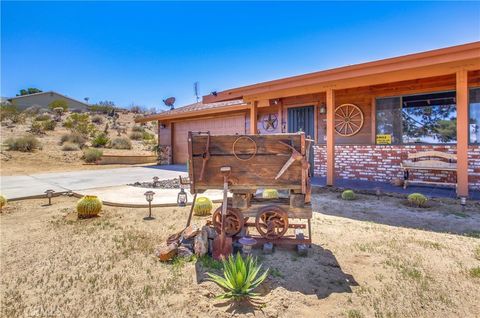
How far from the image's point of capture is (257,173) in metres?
2.95

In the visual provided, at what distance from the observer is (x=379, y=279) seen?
235 cm

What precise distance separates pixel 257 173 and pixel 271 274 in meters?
1.06

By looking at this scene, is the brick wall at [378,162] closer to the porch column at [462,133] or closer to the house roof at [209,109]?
the porch column at [462,133]

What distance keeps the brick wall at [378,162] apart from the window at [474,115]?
26cm

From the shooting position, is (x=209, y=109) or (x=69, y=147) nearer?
(x=209, y=109)

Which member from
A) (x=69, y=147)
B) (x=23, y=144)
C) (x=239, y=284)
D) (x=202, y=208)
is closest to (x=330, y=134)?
(x=202, y=208)

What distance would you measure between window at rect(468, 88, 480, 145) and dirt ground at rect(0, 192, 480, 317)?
2.91 metres

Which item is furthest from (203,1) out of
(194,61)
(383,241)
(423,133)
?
(383,241)

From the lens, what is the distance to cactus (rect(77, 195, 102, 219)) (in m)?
4.45

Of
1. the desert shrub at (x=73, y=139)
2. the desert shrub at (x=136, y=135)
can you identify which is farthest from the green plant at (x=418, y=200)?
the desert shrub at (x=136, y=135)

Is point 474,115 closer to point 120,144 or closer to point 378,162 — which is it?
point 378,162

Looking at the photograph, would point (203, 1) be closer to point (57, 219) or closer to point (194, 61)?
point (194, 61)

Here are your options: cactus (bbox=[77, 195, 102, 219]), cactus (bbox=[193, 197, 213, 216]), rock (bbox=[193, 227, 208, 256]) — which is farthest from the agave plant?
cactus (bbox=[77, 195, 102, 219])

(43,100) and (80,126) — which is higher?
(43,100)
